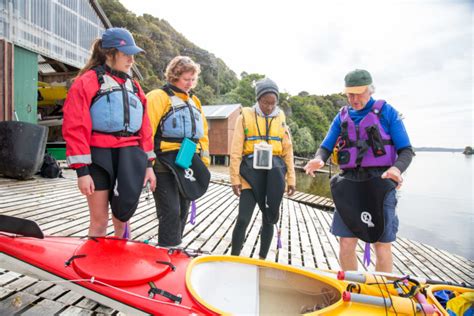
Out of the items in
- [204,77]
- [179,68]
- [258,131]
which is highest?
[204,77]

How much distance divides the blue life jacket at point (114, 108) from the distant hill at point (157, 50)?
2889 cm

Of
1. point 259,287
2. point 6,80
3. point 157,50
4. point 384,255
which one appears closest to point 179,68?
point 259,287

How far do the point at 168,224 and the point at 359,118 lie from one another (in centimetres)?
179

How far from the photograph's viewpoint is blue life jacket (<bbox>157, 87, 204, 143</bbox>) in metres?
2.46

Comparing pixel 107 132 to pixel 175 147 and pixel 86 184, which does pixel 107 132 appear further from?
pixel 175 147

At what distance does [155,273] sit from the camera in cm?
160

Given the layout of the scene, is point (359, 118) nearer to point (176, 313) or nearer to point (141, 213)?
point (176, 313)

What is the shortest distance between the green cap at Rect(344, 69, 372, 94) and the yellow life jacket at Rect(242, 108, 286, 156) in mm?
897

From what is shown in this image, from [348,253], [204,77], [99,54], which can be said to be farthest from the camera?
[204,77]

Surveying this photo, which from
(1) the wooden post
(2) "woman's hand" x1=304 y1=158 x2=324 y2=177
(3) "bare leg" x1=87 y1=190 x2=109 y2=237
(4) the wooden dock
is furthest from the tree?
(3) "bare leg" x1=87 y1=190 x2=109 y2=237

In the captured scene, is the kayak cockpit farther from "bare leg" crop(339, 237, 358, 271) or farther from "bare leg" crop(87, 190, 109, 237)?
"bare leg" crop(87, 190, 109, 237)

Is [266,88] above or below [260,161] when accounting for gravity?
above

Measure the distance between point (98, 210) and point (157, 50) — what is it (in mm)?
47549

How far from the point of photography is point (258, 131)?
2859 millimetres
